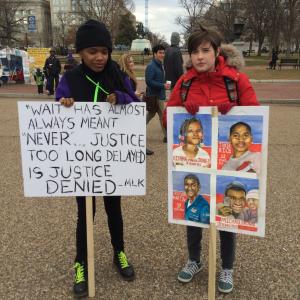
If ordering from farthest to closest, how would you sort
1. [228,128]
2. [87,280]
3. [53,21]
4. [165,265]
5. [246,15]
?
[53,21] < [246,15] < [165,265] < [87,280] < [228,128]

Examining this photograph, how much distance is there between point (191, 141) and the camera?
8.45 feet

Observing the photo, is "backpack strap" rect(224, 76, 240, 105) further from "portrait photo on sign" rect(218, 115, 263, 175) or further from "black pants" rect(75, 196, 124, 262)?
"black pants" rect(75, 196, 124, 262)

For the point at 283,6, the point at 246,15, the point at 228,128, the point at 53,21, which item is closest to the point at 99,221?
the point at 228,128

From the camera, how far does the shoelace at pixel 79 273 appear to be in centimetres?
287

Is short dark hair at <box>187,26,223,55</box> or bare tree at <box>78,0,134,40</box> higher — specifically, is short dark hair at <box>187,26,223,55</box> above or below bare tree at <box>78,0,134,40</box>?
below

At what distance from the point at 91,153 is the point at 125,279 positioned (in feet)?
3.21

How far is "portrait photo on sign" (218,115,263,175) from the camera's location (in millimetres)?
2428

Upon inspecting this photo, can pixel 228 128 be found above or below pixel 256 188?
above

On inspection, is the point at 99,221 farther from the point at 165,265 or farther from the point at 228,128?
the point at 228,128

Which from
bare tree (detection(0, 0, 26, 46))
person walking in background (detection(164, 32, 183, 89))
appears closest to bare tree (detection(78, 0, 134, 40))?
bare tree (detection(0, 0, 26, 46))

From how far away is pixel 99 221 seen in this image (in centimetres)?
398

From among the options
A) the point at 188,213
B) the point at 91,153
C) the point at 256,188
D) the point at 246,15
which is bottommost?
the point at 188,213

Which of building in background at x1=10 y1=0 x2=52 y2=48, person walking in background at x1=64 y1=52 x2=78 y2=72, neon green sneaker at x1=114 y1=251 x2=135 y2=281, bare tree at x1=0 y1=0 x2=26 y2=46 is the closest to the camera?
neon green sneaker at x1=114 y1=251 x2=135 y2=281

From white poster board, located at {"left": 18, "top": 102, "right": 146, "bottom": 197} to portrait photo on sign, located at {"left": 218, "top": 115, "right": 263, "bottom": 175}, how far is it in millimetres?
540
